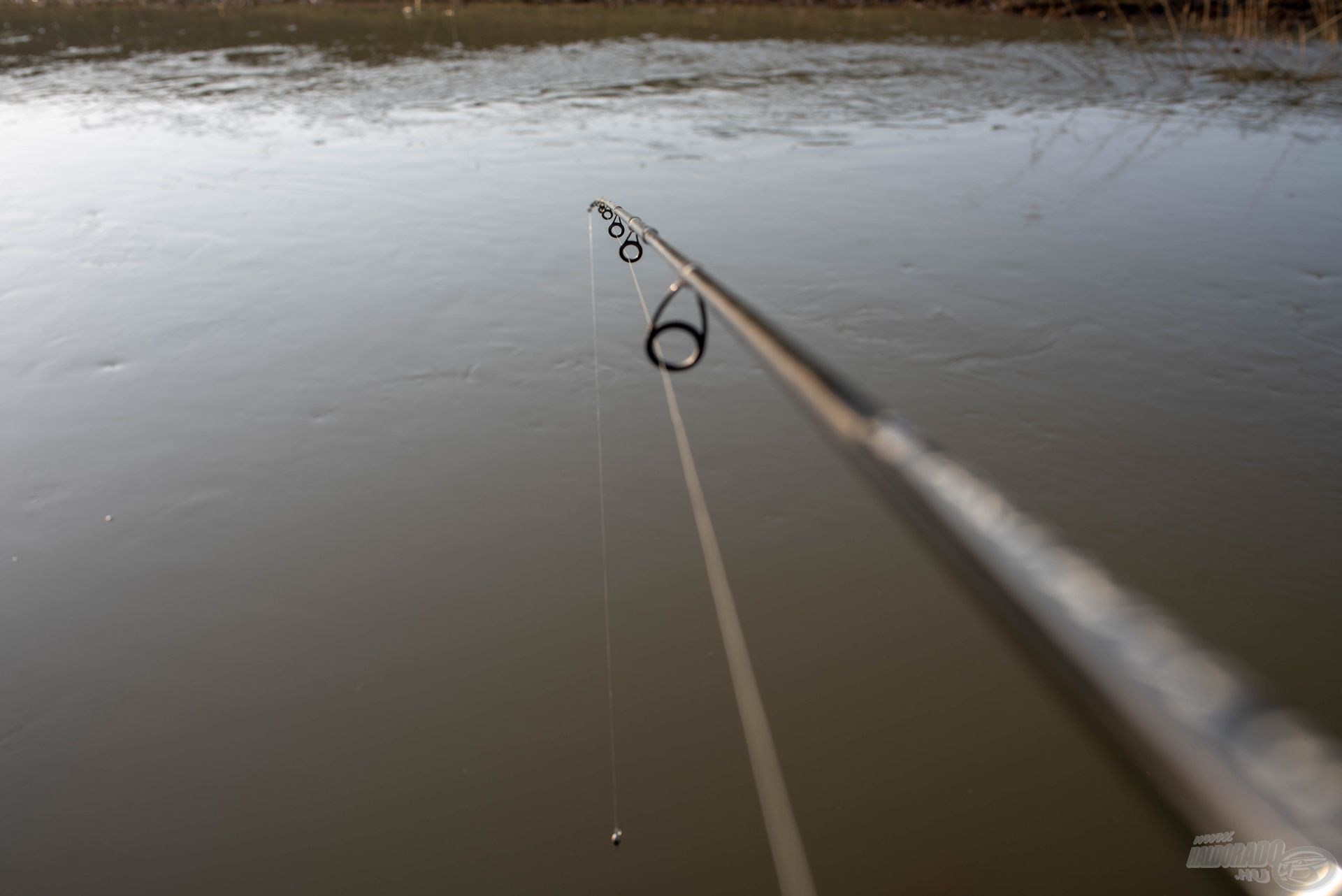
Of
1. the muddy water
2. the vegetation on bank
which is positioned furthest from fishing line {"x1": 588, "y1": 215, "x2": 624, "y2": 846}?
the vegetation on bank

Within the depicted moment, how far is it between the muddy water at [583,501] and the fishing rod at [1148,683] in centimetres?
28

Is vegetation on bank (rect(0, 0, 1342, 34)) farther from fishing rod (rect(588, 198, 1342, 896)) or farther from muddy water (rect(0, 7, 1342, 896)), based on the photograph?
fishing rod (rect(588, 198, 1342, 896))

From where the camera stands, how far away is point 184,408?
346cm

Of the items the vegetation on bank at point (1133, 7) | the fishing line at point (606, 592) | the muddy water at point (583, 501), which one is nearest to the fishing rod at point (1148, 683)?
the muddy water at point (583, 501)

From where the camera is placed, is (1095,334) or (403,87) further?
(403,87)

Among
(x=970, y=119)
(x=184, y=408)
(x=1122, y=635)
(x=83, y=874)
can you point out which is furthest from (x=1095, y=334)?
(x=970, y=119)

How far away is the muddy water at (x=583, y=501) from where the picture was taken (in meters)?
1.94

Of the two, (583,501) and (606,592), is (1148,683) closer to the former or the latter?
(606,592)

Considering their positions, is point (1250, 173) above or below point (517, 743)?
above

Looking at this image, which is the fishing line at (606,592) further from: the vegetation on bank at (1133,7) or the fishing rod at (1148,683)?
the vegetation on bank at (1133,7)

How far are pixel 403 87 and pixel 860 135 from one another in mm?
4625

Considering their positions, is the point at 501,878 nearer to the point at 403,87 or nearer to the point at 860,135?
the point at 860,135

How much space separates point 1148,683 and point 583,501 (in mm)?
2595

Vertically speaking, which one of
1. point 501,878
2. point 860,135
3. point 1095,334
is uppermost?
point 860,135
